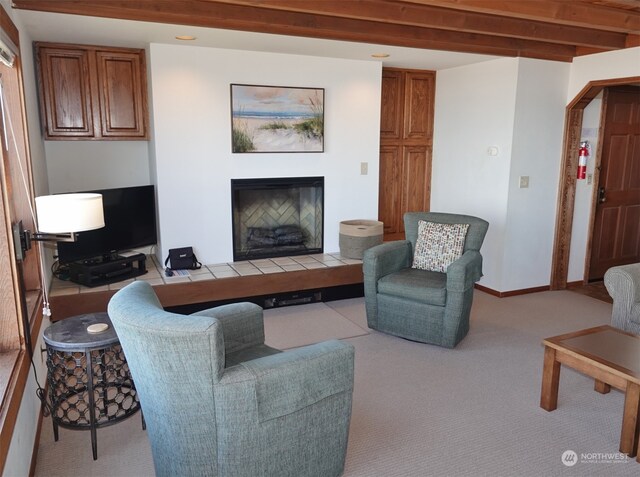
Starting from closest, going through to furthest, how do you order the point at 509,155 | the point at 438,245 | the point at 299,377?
the point at 299,377
the point at 438,245
the point at 509,155

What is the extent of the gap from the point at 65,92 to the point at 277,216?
6.73 ft

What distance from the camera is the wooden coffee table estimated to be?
2.44 m

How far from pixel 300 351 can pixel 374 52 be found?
10.3ft

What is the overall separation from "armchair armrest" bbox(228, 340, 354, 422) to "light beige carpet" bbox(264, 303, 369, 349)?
1.65m

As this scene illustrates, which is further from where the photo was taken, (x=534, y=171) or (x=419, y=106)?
(x=419, y=106)

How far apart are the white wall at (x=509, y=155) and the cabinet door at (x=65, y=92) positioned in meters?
3.44

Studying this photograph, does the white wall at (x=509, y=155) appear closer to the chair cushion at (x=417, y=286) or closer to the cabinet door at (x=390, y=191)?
the cabinet door at (x=390, y=191)

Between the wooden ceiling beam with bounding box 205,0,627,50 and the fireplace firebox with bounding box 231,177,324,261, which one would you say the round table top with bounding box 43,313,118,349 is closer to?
the wooden ceiling beam with bounding box 205,0,627,50

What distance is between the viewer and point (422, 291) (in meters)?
3.66

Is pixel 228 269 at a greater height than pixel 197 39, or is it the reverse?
pixel 197 39

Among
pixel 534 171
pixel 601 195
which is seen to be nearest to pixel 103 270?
pixel 534 171

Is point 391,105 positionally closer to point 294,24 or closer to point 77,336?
point 294,24

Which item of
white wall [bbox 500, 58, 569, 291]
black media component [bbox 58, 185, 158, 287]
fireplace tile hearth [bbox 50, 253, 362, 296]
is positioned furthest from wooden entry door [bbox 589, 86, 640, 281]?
black media component [bbox 58, 185, 158, 287]

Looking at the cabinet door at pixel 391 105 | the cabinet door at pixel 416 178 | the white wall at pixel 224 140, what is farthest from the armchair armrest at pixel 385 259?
the cabinet door at pixel 391 105
